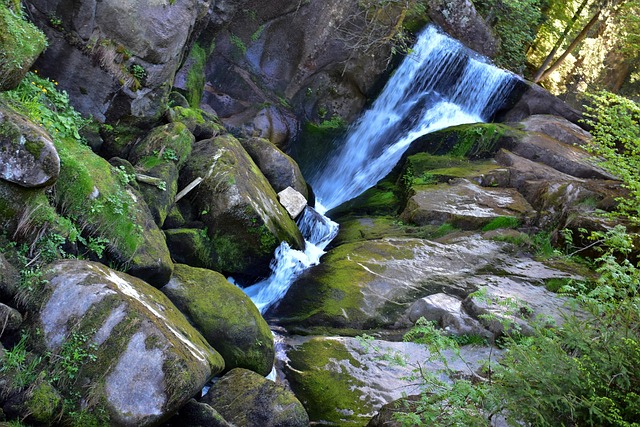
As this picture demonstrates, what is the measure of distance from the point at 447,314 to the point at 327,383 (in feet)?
7.22

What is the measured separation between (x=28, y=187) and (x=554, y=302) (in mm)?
7602

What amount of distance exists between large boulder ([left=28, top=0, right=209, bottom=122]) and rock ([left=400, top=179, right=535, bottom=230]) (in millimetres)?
5820

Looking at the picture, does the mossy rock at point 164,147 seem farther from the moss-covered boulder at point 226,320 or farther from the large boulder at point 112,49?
the moss-covered boulder at point 226,320

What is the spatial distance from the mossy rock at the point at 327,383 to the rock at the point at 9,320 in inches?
135

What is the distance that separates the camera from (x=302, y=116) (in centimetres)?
1583

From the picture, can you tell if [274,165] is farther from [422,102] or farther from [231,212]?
[422,102]

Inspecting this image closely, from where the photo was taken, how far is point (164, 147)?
356 inches

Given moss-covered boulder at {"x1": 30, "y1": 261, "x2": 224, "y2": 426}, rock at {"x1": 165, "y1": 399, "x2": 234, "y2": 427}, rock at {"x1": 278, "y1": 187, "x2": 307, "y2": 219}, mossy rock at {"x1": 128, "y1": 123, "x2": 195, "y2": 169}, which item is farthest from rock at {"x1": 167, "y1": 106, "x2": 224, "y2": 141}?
rock at {"x1": 165, "y1": 399, "x2": 234, "y2": 427}

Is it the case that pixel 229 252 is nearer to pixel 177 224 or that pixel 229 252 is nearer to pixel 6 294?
pixel 177 224

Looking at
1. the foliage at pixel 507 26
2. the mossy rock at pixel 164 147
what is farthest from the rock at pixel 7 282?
the foliage at pixel 507 26

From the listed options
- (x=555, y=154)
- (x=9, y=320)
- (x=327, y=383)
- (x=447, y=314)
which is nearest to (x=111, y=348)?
(x=9, y=320)

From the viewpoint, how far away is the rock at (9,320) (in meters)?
4.40

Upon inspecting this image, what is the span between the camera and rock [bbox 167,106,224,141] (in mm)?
10078

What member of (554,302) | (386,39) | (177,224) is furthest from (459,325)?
(386,39)
